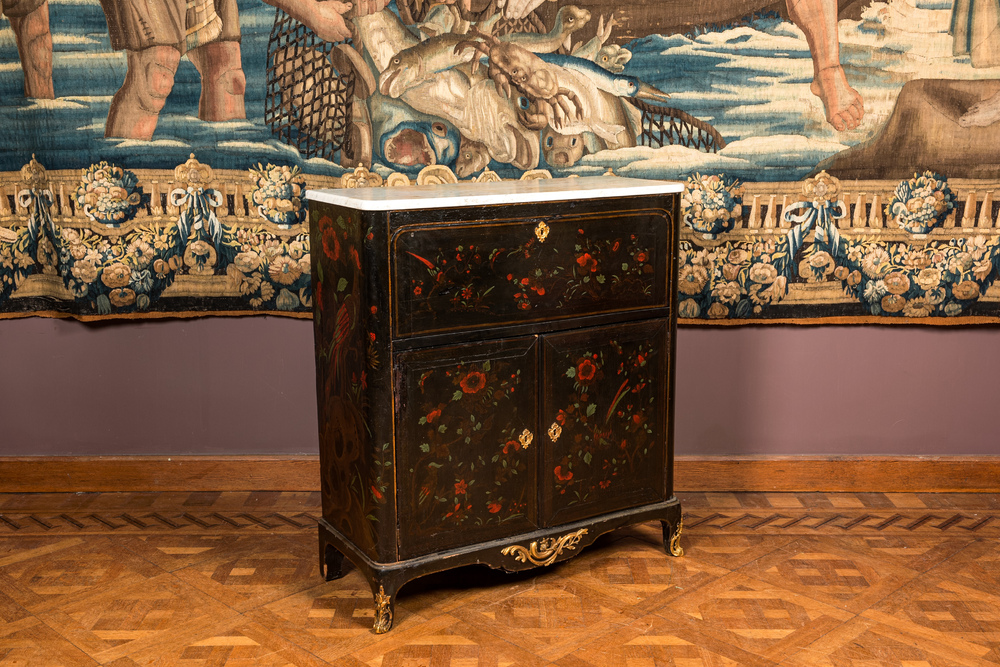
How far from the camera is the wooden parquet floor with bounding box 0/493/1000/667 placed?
2.77 metres

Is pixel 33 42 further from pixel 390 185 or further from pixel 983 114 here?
pixel 983 114

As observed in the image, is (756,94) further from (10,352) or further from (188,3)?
(10,352)

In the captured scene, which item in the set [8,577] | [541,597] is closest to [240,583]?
[8,577]

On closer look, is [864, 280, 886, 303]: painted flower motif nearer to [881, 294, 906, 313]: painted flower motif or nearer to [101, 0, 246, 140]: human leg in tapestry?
[881, 294, 906, 313]: painted flower motif

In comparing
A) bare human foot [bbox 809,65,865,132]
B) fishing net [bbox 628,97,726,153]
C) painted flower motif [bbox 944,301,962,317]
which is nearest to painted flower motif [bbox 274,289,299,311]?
fishing net [bbox 628,97,726,153]

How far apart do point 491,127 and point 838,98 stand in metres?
1.26

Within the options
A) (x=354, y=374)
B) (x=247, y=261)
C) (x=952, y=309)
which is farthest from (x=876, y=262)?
(x=247, y=261)

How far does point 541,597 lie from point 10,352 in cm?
233

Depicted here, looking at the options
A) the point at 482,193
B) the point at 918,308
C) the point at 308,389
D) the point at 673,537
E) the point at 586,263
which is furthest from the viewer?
the point at 308,389

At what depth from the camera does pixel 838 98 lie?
3.67 metres

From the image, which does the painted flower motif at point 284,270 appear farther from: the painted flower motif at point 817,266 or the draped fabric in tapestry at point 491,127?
the painted flower motif at point 817,266

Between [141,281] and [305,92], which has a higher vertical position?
[305,92]

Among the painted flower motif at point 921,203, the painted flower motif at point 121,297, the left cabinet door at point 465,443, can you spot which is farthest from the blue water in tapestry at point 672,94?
the left cabinet door at point 465,443

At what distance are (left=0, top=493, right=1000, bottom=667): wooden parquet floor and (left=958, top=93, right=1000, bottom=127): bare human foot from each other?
143cm
